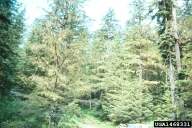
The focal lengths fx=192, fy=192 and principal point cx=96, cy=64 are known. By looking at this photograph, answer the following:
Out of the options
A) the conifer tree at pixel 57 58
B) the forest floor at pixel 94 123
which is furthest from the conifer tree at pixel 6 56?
the forest floor at pixel 94 123

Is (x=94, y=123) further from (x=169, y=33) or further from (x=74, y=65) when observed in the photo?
(x=169, y=33)

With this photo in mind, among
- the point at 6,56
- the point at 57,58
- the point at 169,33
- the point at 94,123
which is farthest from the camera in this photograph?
the point at 94,123

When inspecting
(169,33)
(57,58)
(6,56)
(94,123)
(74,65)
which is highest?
(169,33)

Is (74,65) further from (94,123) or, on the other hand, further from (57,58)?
(94,123)

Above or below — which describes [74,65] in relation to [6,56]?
below

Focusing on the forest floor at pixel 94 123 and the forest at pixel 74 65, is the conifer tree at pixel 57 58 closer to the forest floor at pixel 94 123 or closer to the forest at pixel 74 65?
the forest at pixel 74 65

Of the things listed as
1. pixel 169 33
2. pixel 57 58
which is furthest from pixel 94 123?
pixel 169 33

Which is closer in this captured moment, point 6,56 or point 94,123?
point 6,56

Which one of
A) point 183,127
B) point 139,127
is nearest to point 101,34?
point 139,127

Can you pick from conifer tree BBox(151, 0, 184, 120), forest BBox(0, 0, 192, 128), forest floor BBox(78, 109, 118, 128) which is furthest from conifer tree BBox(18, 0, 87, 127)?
forest floor BBox(78, 109, 118, 128)

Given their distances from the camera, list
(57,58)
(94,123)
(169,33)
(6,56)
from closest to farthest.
Result: (57,58)
(6,56)
(169,33)
(94,123)

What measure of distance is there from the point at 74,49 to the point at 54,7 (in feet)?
10.8

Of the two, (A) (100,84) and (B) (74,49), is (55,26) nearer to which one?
(B) (74,49)

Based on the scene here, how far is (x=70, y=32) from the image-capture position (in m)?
13.1
